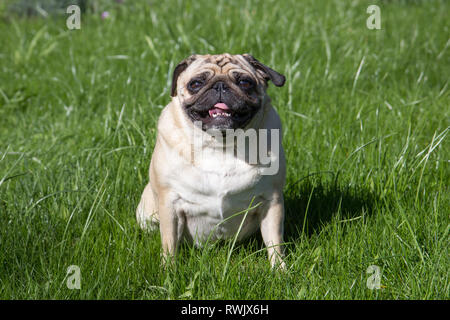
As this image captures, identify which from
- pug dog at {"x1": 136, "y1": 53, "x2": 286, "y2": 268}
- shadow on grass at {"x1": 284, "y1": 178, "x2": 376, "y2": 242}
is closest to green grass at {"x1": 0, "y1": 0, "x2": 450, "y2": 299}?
shadow on grass at {"x1": 284, "y1": 178, "x2": 376, "y2": 242}

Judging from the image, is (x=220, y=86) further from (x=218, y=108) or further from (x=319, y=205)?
(x=319, y=205)

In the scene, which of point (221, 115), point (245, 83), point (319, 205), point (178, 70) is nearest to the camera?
point (221, 115)

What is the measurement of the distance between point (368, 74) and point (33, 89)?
3.31 metres

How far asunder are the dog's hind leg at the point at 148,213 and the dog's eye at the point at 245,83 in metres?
0.88

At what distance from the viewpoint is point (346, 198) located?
3.46 meters

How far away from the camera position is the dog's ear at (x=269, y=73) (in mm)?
2891

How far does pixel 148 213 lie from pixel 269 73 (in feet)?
3.68

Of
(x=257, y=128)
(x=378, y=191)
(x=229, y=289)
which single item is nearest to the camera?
(x=229, y=289)

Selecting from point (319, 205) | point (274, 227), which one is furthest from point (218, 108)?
point (319, 205)

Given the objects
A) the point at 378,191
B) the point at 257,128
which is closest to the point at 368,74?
the point at 378,191

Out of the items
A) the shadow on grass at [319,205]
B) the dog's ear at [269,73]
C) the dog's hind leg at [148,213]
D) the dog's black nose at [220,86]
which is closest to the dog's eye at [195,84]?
the dog's black nose at [220,86]

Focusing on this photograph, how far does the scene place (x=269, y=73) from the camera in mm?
2938

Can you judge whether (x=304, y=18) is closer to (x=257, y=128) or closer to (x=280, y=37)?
(x=280, y=37)

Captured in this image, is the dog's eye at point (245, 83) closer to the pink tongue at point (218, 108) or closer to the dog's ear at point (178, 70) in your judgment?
the pink tongue at point (218, 108)
